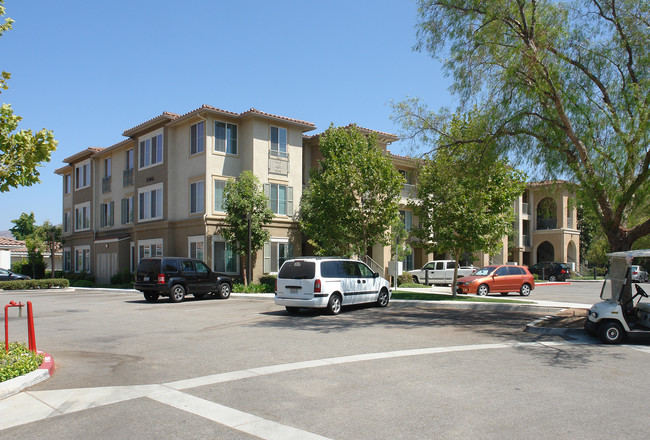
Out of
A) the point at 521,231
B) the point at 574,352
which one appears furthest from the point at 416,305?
the point at 521,231

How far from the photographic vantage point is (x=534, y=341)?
11.7m

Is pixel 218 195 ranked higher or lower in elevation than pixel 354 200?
higher

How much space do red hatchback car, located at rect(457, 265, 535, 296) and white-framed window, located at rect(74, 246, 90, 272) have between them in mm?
28581

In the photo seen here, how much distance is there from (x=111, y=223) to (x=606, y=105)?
108 feet

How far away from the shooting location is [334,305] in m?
16.1

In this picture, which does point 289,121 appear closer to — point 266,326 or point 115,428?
point 266,326

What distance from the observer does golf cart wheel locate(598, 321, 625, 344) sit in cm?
1118

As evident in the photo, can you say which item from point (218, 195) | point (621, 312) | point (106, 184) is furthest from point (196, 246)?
point (621, 312)

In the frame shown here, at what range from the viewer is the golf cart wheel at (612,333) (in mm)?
11180

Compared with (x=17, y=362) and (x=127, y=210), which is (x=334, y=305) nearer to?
(x=17, y=362)

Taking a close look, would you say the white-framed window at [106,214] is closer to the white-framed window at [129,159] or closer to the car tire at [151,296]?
the white-framed window at [129,159]

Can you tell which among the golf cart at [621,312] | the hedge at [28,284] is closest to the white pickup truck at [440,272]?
the golf cart at [621,312]

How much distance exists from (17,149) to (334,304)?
9.86 m

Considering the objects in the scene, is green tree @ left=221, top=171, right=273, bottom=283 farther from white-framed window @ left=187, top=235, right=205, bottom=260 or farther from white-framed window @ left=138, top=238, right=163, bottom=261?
white-framed window @ left=138, top=238, right=163, bottom=261
